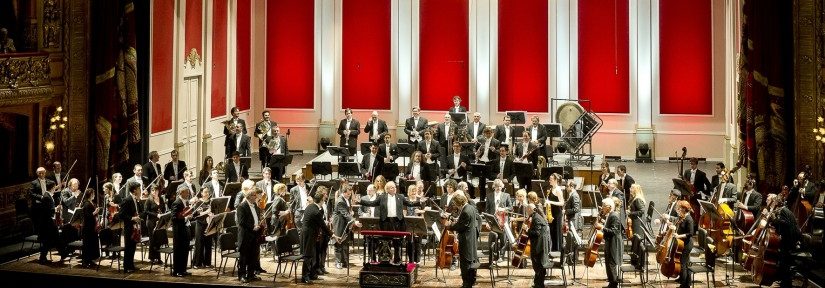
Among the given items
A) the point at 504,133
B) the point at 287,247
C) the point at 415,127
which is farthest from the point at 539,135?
the point at 287,247

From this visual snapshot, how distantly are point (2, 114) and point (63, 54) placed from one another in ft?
4.77

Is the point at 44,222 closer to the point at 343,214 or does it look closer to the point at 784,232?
the point at 343,214

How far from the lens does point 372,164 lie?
19.0 metres

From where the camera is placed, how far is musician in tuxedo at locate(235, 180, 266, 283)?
48.3 feet

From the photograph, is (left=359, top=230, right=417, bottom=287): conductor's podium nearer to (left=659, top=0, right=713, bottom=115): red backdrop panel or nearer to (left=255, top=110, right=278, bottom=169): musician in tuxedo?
(left=255, top=110, right=278, bottom=169): musician in tuxedo

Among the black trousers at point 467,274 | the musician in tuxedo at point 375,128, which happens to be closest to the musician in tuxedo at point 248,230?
the black trousers at point 467,274

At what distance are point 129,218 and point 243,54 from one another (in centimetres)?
1094

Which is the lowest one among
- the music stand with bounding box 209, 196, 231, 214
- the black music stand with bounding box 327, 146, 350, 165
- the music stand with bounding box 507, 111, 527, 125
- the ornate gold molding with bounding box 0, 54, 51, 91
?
the music stand with bounding box 209, 196, 231, 214

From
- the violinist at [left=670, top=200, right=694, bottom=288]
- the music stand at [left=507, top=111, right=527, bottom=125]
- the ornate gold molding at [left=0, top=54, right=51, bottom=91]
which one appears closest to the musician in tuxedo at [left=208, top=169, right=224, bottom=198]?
the ornate gold molding at [left=0, top=54, right=51, bottom=91]

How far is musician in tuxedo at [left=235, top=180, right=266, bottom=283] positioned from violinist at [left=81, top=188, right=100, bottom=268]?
2319 mm

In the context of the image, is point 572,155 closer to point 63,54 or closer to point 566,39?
point 566,39

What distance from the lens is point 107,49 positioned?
18906 mm

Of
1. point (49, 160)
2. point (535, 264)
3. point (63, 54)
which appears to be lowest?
point (535, 264)

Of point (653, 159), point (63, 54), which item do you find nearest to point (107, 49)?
point (63, 54)
